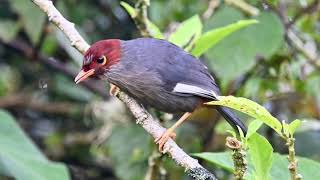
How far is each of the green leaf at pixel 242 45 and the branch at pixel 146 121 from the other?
1.91ft

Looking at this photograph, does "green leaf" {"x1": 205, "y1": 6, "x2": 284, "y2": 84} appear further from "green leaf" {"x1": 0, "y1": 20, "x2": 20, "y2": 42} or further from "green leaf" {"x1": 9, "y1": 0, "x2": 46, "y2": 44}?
"green leaf" {"x1": 0, "y1": 20, "x2": 20, "y2": 42}

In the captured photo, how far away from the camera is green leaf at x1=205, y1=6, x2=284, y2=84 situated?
310cm

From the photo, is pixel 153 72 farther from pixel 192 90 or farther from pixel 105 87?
pixel 105 87

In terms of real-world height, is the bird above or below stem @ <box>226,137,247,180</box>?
above

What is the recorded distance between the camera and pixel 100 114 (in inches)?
159

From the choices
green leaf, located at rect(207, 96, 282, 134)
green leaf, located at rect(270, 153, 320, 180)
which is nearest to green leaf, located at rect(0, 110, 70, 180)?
green leaf, located at rect(270, 153, 320, 180)

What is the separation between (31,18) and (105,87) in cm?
63

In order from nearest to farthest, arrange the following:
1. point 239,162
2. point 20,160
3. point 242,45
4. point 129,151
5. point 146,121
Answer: point 239,162
point 146,121
point 20,160
point 242,45
point 129,151

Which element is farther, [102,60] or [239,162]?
[102,60]

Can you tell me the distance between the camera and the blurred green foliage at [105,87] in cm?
309

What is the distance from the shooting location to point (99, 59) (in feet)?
9.04

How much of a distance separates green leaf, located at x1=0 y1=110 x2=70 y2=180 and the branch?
1.12ft

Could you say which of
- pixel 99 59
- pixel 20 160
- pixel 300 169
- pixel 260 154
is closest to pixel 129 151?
pixel 99 59

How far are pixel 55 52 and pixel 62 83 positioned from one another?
0.21 m
